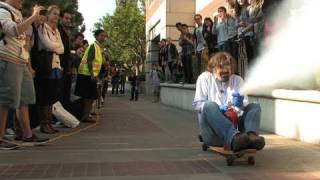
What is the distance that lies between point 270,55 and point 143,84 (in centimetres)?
2697

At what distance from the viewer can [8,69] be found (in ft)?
27.1

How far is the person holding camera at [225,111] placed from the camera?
707 cm

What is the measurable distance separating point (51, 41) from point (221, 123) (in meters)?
3.94

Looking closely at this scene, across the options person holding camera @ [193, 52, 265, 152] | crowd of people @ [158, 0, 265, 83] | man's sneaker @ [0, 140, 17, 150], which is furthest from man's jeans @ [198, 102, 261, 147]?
man's sneaker @ [0, 140, 17, 150]

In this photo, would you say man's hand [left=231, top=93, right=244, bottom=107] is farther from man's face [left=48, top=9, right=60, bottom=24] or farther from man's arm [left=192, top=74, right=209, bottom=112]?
man's face [left=48, top=9, right=60, bottom=24]

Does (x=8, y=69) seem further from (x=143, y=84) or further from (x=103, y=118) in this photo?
(x=143, y=84)

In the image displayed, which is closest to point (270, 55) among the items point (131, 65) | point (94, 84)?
point (94, 84)

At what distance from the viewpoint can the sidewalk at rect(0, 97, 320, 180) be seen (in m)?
6.73

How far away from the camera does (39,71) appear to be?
10148 millimetres

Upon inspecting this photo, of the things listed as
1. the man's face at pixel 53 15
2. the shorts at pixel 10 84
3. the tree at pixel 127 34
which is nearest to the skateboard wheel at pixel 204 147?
the shorts at pixel 10 84

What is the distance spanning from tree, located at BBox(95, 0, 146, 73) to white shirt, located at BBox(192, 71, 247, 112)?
57.3 metres

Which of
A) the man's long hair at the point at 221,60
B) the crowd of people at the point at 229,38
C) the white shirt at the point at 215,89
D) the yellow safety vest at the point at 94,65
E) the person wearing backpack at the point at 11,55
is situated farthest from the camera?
the yellow safety vest at the point at 94,65

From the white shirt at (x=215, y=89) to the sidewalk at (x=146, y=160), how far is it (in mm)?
735

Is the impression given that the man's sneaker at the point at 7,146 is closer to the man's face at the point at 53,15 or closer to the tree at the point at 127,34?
the man's face at the point at 53,15
